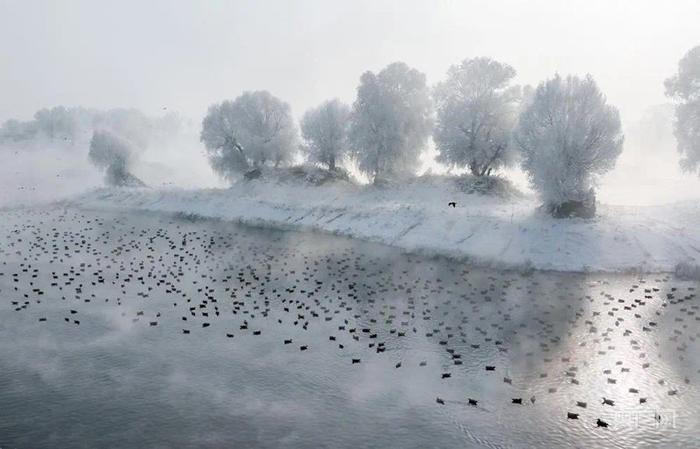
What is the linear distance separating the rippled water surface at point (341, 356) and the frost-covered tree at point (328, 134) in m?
46.2

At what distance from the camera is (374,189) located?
80.6 metres

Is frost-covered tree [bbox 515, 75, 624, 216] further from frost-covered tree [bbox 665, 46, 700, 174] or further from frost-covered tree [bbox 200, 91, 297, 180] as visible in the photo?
frost-covered tree [bbox 200, 91, 297, 180]

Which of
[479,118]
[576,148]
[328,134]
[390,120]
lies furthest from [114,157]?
[576,148]

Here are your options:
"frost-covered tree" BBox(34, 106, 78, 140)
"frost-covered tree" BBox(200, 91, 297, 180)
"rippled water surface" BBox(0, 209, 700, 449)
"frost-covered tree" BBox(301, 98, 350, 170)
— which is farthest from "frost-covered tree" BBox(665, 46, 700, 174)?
"frost-covered tree" BBox(34, 106, 78, 140)

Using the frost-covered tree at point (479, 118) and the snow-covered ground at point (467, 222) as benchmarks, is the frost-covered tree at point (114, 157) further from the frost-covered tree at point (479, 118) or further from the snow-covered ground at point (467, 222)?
the frost-covered tree at point (479, 118)

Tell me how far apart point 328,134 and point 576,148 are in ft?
155

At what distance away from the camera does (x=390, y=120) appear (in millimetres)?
82625

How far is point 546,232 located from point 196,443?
131ft

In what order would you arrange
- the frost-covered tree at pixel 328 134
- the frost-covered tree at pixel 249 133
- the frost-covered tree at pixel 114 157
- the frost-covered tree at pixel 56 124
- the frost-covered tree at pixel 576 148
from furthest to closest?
1. the frost-covered tree at pixel 56 124
2. the frost-covered tree at pixel 114 157
3. the frost-covered tree at pixel 249 133
4. the frost-covered tree at pixel 328 134
5. the frost-covered tree at pixel 576 148

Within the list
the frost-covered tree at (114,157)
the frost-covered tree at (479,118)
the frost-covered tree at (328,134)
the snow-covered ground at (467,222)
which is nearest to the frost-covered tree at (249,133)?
the frost-covered tree at (328,134)

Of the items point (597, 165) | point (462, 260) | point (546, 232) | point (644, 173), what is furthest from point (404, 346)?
point (644, 173)

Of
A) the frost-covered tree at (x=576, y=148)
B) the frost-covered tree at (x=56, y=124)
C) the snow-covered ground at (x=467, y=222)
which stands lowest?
the snow-covered ground at (x=467, y=222)

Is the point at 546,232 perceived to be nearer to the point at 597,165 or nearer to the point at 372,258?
the point at 597,165

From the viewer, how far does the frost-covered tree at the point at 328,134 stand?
90.8 meters
